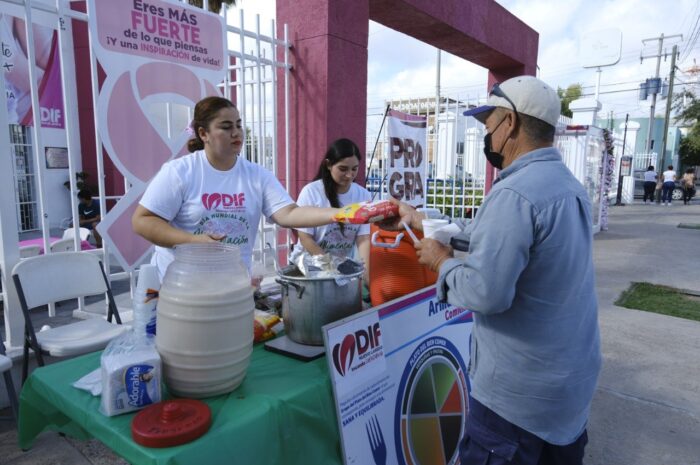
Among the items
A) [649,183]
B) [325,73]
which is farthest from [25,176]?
[649,183]

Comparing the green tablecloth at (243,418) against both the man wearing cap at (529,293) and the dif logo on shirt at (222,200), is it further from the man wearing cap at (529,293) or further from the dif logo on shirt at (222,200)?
the dif logo on shirt at (222,200)

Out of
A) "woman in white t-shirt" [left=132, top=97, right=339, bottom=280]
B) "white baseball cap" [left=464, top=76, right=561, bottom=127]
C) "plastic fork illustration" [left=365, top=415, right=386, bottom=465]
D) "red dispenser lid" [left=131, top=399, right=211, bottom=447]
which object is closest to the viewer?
"red dispenser lid" [left=131, top=399, right=211, bottom=447]

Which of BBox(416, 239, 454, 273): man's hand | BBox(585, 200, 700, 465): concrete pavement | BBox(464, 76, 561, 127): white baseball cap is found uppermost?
BBox(464, 76, 561, 127): white baseball cap

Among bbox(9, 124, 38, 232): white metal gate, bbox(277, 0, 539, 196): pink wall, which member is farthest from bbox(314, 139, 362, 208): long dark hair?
A: bbox(9, 124, 38, 232): white metal gate

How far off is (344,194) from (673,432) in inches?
101

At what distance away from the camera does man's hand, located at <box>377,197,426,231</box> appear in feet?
6.22

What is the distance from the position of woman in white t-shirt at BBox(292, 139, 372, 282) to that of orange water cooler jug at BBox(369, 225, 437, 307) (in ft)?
2.71

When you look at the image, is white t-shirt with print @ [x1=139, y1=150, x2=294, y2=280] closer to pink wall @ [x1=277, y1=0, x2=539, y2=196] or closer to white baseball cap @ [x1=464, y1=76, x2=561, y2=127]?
white baseball cap @ [x1=464, y1=76, x2=561, y2=127]

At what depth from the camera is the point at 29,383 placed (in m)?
1.52

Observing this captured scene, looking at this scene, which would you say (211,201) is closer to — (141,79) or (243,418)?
(243,418)

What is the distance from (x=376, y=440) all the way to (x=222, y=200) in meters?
1.21

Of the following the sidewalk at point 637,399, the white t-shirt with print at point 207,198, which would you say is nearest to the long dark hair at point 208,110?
the white t-shirt with print at point 207,198

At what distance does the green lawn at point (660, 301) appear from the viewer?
17.1 feet

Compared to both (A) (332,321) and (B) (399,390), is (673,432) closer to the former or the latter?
(B) (399,390)
